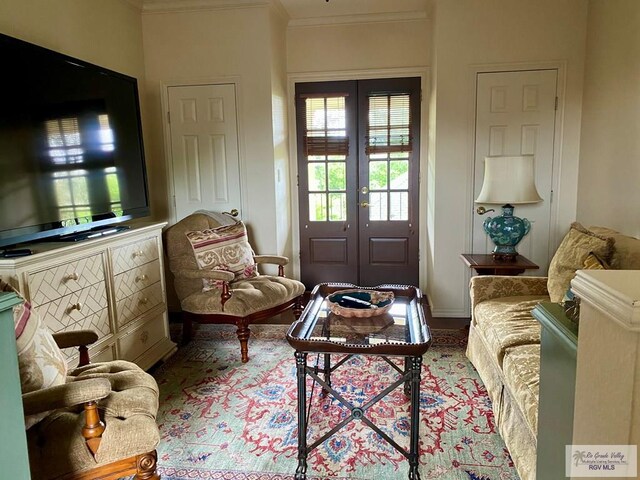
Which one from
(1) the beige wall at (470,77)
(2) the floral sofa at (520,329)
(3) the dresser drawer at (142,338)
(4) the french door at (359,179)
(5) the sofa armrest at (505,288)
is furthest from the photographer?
(4) the french door at (359,179)

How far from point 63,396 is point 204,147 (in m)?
2.96

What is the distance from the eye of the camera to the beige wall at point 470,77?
3596 mm

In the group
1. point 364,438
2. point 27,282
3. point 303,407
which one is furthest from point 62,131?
point 364,438

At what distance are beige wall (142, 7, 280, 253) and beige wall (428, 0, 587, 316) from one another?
4.77 feet

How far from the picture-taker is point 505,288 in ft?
9.56

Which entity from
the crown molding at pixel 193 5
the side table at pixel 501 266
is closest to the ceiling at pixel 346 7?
the crown molding at pixel 193 5

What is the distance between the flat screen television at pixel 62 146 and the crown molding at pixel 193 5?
118cm

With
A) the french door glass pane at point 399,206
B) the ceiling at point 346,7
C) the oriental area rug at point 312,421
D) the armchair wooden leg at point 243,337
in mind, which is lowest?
the oriental area rug at point 312,421

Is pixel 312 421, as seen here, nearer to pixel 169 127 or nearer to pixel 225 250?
pixel 225 250

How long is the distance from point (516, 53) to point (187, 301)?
324 centimetres

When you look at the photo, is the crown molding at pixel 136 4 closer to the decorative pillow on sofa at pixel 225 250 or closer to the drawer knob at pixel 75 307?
the decorative pillow on sofa at pixel 225 250

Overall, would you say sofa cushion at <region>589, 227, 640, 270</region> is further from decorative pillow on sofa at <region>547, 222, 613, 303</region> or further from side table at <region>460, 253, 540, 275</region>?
side table at <region>460, 253, 540, 275</region>

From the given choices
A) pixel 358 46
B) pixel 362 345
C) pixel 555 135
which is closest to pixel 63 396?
pixel 362 345

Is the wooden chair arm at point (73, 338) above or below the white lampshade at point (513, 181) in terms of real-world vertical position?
below
